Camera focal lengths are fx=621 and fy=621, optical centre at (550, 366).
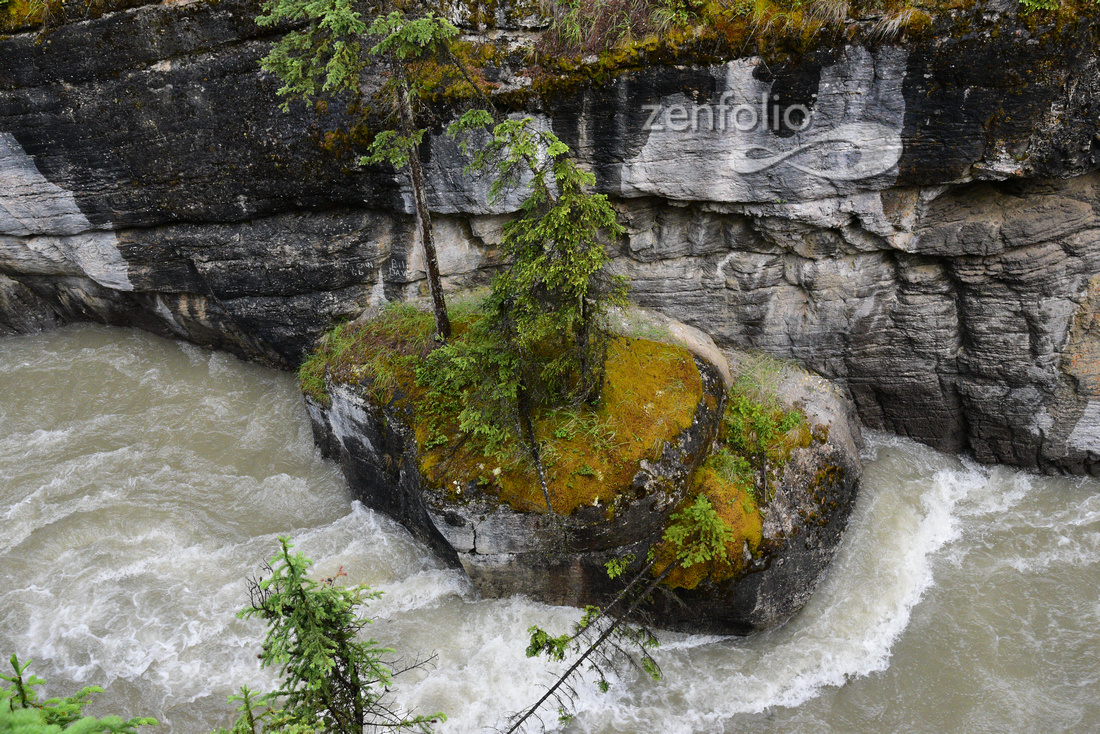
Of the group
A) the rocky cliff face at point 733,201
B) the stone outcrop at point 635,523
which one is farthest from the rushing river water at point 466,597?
the rocky cliff face at point 733,201

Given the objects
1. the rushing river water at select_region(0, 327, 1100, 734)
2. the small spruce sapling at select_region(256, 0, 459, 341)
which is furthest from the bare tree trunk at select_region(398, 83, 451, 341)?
the rushing river water at select_region(0, 327, 1100, 734)

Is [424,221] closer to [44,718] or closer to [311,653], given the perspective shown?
[311,653]

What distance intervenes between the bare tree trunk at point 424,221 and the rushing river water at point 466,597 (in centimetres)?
421

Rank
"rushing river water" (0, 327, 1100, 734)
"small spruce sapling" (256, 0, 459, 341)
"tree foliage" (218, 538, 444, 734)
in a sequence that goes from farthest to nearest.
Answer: "rushing river water" (0, 327, 1100, 734) < "small spruce sapling" (256, 0, 459, 341) < "tree foliage" (218, 538, 444, 734)

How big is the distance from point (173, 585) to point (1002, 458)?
52.7 ft

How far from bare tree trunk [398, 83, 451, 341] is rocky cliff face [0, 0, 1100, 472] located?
6.17 feet

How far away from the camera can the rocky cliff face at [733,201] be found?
9.71 meters

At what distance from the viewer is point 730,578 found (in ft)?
32.2

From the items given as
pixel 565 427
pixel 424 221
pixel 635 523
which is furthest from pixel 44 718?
pixel 424 221

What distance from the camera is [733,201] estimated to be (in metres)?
11.3

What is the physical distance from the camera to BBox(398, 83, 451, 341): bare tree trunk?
349 inches

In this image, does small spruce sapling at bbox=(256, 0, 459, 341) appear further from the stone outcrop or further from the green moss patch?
A: the stone outcrop

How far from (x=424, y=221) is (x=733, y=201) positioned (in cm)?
557

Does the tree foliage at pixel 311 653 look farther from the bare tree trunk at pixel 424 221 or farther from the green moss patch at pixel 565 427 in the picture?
the bare tree trunk at pixel 424 221
